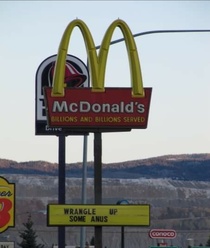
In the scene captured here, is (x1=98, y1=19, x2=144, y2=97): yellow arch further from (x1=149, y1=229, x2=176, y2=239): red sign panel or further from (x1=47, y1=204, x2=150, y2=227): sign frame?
(x1=149, y1=229, x2=176, y2=239): red sign panel

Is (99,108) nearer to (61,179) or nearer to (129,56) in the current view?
(129,56)

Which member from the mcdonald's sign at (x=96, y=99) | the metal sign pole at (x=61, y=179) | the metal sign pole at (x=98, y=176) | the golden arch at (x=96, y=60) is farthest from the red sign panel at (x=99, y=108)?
the metal sign pole at (x=61, y=179)

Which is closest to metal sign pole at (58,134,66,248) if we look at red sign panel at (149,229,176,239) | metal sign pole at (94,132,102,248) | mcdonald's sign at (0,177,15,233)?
metal sign pole at (94,132,102,248)

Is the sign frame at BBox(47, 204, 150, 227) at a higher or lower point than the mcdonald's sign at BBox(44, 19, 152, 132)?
lower

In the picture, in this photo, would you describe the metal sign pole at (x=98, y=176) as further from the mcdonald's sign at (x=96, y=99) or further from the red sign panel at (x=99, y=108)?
the red sign panel at (x=99, y=108)

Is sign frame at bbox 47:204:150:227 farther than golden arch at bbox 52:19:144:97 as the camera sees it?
No

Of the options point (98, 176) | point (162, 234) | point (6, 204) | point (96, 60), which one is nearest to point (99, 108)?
point (96, 60)

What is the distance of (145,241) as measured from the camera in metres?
170

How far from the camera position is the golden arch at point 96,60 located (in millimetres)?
36000

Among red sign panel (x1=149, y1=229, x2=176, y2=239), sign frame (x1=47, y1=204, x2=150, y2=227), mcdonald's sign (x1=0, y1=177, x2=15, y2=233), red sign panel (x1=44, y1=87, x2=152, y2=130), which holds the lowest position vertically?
sign frame (x1=47, y1=204, x2=150, y2=227)

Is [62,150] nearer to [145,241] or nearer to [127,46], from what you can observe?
[127,46]

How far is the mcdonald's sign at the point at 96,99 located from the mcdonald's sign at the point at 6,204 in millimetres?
15667

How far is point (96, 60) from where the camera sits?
36.2 metres

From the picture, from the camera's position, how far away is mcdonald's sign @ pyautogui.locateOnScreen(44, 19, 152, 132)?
118ft
